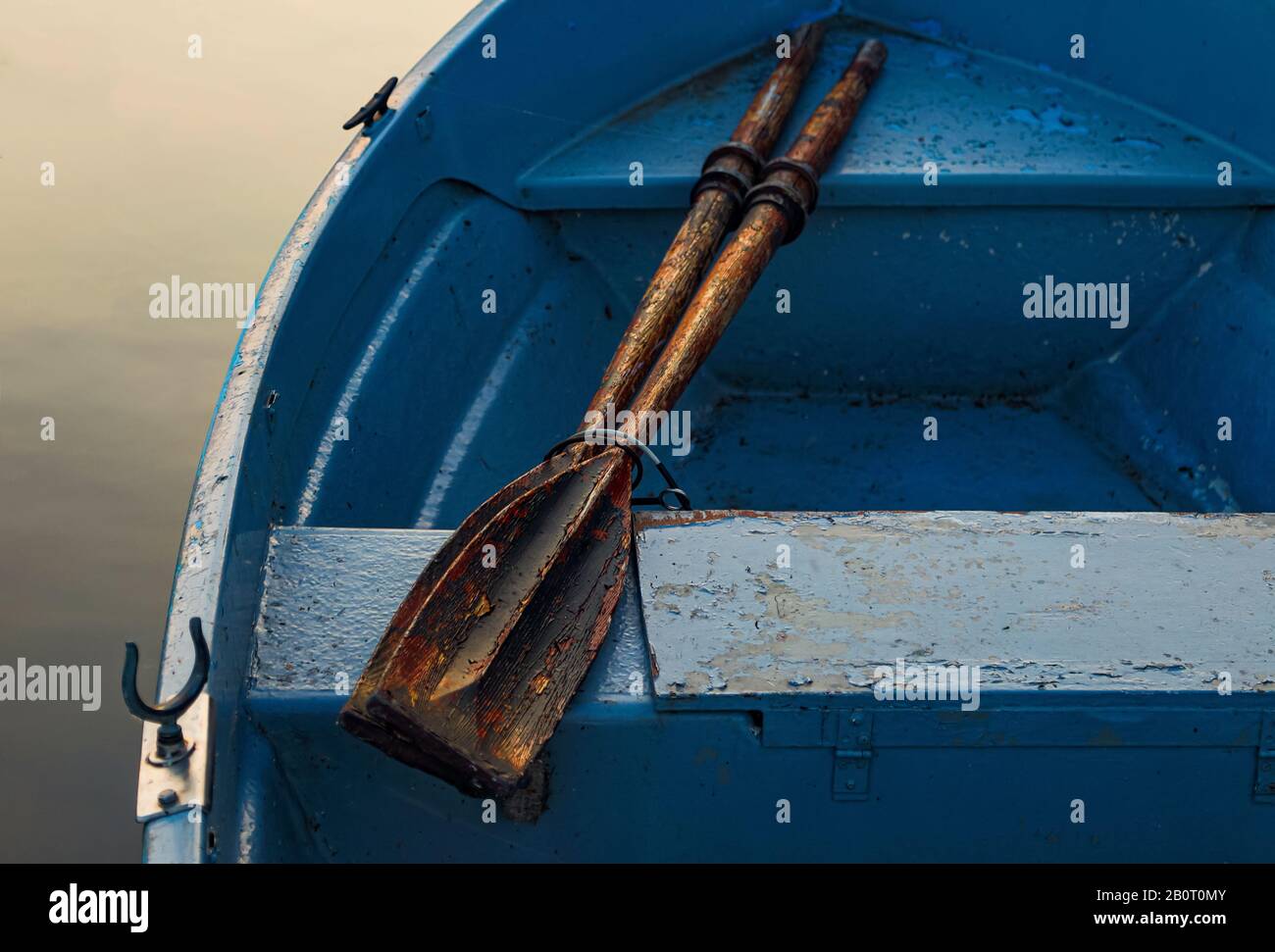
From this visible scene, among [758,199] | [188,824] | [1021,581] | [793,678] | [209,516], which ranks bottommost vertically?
[188,824]

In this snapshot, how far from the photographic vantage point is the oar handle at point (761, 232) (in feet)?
6.63

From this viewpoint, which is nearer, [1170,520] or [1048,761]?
[1048,761]

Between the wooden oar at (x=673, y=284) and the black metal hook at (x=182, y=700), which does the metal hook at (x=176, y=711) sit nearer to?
the black metal hook at (x=182, y=700)

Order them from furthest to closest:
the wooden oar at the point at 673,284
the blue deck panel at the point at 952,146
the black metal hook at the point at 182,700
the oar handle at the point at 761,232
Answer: the blue deck panel at the point at 952,146, the oar handle at the point at 761,232, the wooden oar at the point at 673,284, the black metal hook at the point at 182,700

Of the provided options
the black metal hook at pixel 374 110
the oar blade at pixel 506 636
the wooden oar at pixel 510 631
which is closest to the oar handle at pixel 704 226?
the wooden oar at pixel 510 631

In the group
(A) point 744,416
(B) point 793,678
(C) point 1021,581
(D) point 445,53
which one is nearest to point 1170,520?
(C) point 1021,581

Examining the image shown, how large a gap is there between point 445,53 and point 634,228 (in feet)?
1.87

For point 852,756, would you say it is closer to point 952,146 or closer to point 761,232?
point 761,232

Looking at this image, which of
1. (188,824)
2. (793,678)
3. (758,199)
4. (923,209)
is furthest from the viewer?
(923,209)

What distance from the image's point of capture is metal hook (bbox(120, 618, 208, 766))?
51.1 inches

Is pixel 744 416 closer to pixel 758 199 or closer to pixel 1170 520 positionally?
pixel 758 199

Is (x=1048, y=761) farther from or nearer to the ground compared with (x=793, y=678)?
nearer to the ground

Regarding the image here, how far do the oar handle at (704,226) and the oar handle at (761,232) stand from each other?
0.10ft

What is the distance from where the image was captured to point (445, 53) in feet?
8.64
